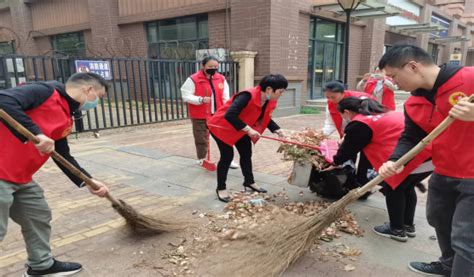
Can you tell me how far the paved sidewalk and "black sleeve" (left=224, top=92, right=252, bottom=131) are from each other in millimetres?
935

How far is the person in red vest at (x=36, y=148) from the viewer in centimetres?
210

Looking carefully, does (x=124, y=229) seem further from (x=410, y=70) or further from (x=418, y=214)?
(x=418, y=214)

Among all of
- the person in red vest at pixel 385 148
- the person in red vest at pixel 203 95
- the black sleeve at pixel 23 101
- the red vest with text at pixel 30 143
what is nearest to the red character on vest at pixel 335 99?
the person in red vest at pixel 385 148

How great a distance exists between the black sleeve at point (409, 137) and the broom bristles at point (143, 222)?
6.49 feet

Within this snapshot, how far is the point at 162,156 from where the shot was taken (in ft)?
20.0

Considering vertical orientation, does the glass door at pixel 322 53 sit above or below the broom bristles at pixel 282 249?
above

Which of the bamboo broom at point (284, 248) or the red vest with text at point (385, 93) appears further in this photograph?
the red vest with text at point (385, 93)

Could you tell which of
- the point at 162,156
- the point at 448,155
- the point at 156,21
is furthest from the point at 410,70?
the point at 156,21

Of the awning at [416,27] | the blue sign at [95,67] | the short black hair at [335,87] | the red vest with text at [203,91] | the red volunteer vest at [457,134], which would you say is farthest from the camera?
the awning at [416,27]

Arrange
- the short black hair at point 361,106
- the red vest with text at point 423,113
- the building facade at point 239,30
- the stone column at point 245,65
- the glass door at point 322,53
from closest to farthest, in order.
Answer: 1. the red vest with text at point 423,113
2. the short black hair at point 361,106
3. the stone column at point 245,65
4. the building facade at point 239,30
5. the glass door at point 322,53

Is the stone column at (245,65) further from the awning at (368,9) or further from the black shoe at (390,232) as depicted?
the black shoe at (390,232)

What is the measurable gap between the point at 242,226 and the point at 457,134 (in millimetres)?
2006

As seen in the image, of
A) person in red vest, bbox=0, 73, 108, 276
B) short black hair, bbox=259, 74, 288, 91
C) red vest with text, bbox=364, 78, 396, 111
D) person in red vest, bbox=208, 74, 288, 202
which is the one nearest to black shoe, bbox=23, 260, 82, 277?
person in red vest, bbox=0, 73, 108, 276

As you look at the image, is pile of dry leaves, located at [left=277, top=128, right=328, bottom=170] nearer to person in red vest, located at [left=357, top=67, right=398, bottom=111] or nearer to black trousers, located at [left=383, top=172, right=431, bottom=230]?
black trousers, located at [left=383, top=172, right=431, bottom=230]
